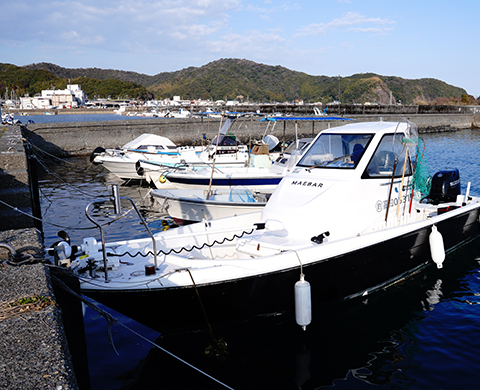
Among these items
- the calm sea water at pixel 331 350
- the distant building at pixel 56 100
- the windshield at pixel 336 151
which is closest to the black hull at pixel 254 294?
the calm sea water at pixel 331 350

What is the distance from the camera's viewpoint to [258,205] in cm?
1068

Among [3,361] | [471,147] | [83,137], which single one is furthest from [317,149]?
[471,147]

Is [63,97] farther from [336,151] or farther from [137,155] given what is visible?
[336,151]

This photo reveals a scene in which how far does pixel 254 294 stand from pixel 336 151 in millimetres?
3299

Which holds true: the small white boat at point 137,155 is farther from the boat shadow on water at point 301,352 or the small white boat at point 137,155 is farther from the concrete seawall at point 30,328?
the concrete seawall at point 30,328

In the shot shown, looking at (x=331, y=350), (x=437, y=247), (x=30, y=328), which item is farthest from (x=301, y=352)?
(x=30, y=328)

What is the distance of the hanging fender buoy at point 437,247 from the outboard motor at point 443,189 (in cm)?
208

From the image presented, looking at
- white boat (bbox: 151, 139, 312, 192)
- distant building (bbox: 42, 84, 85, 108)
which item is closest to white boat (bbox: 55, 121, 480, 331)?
white boat (bbox: 151, 139, 312, 192)

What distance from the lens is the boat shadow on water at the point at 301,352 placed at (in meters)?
4.79

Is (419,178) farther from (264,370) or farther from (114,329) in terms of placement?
(114,329)

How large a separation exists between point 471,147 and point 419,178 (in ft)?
93.1

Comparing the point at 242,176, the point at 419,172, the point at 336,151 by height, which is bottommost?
the point at 242,176

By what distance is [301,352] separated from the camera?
527cm

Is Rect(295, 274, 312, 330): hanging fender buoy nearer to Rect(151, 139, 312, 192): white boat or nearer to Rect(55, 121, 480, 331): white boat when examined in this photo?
Rect(55, 121, 480, 331): white boat
